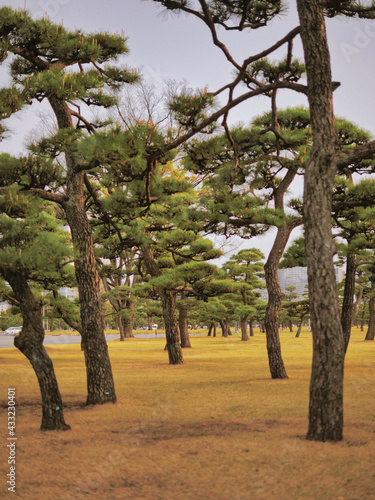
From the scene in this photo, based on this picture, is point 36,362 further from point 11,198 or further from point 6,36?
point 6,36

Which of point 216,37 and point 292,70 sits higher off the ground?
point 292,70

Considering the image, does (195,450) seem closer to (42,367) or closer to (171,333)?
(42,367)

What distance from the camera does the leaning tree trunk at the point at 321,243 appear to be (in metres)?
3.98

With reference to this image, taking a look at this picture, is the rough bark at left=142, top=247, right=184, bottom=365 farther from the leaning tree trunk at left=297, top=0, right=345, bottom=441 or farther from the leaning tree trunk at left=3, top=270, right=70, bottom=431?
the leaning tree trunk at left=297, top=0, right=345, bottom=441

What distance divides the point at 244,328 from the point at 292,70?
22254 millimetres

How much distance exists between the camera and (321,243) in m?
4.11

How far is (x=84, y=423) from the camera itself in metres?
5.16

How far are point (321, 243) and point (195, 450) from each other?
221 cm

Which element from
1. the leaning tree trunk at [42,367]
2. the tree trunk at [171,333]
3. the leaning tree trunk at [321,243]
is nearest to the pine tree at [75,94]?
the leaning tree trunk at [42,367]

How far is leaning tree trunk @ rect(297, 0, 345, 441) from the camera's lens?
3982 millimetres

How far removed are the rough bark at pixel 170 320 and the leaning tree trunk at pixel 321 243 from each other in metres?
8.37

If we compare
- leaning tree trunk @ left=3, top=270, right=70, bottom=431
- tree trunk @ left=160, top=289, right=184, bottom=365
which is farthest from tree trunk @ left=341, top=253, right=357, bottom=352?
leaning tree trunk @ left=3, top=270, right=70, bottom=431

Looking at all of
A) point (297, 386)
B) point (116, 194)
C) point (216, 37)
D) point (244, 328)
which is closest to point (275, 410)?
point (297, 386)

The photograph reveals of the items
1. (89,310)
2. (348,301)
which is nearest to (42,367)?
(89,310)
